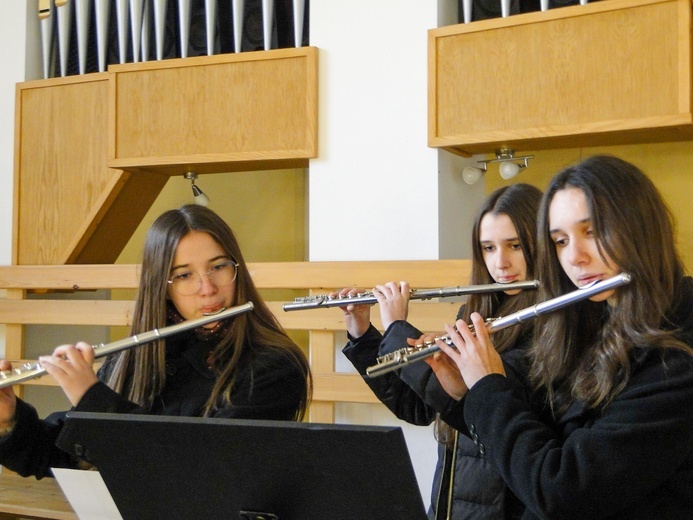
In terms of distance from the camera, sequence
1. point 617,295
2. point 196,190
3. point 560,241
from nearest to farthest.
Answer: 1. point 617,295
2. point 560,241
3. point 196,190

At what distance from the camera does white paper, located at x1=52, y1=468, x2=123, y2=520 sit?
1.58m

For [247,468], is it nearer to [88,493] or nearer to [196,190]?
[88,493]

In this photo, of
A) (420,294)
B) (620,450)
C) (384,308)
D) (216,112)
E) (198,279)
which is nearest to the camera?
(620,450)

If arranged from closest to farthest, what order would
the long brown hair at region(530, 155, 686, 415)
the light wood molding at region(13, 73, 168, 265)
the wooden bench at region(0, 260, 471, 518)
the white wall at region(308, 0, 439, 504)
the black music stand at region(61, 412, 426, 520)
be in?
the black music stand at region(61, 412, 426, 520)
the long brown hair at region(530, 155, 686, 415)
the wooden bench at region(0, 260, 471, 518)
the white wall at region(308, 0, 439, 504)
the light wood molding at region(13, 73, 168, 265)

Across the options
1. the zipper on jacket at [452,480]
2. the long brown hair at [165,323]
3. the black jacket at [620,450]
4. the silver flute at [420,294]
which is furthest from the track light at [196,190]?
the black jacket at [620,450]

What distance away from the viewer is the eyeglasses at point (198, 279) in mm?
2002

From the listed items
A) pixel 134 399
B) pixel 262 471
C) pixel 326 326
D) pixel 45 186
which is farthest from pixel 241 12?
pixel 262 471

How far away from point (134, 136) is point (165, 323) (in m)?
1.88

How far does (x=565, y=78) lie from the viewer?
3064 mm

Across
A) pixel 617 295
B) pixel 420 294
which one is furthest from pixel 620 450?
pixel 420 294

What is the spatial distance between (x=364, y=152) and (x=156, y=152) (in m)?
0.91

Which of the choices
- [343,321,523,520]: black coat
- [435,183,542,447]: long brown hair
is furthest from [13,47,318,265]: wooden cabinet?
[343,321,523,520]: black coat

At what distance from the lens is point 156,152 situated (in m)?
3.69

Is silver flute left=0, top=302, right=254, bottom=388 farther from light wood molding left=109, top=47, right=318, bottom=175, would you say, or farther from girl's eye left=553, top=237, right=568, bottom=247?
light wood molding left=109, top=47, right=318, bottom=175
